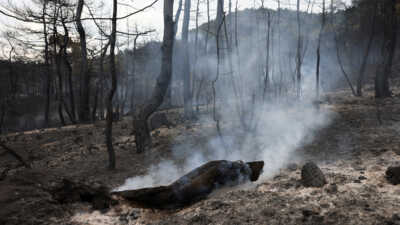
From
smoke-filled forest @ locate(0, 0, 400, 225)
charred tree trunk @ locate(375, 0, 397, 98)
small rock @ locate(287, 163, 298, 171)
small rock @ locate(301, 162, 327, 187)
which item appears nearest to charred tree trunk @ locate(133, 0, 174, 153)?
smoke-filled forest @ locate(0, 0, 400, 225)

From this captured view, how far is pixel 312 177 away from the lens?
319cm

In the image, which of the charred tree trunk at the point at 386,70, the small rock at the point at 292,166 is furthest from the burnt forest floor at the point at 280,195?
the charred tree trunk at the point at 386,70

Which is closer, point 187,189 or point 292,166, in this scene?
point 187,189

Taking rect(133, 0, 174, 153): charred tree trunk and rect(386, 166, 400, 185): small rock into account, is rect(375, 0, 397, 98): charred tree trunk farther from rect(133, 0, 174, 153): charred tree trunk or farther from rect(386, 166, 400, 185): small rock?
rect(133, 0, 174, 153): charred tree trunk

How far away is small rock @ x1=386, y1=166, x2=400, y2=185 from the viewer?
2922 mm

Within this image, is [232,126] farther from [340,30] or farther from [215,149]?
[340,30]

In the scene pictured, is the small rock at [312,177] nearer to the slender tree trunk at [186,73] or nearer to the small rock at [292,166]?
the small rock at [292,166]

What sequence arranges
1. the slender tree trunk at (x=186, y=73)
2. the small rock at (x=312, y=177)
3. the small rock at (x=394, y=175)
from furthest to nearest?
the slender tree trunk at (x=186, y=73), the small rock at (x=312, y=177), the small rock at (x=394, y=175)

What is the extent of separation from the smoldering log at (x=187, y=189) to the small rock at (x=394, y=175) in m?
1.95

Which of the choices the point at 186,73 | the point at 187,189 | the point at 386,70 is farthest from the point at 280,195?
the point at 386,70

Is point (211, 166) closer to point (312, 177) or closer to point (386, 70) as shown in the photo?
point (312, 177)

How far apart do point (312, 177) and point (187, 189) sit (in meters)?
1.72

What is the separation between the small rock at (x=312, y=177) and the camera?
314 centimetres

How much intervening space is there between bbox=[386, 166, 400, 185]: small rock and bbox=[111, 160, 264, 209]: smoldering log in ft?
6.41
